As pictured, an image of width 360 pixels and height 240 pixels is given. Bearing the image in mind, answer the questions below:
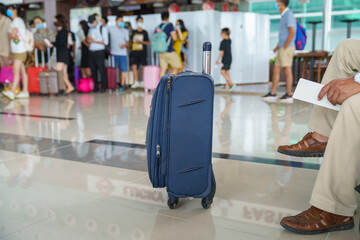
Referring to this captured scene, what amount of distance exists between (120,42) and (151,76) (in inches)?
41.0

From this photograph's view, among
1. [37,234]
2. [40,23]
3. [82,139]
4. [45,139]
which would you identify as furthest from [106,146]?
[40,23]

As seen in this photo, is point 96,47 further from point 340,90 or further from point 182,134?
point 340,90

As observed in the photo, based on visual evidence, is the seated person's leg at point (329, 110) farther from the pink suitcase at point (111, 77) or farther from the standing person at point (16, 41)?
the pink suitcase at point (111, 77)

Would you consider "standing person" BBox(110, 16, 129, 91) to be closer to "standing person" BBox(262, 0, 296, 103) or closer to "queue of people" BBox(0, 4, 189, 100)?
"queue of people" BBox(0, 4, 189, 100)

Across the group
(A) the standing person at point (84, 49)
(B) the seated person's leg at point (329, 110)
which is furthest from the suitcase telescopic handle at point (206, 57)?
(A) the standing person at point (84, 49)

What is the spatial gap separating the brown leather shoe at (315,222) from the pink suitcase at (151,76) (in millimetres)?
7739

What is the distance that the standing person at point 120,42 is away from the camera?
9.20 metres

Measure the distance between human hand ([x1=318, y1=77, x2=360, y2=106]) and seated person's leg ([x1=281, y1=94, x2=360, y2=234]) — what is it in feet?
0.08

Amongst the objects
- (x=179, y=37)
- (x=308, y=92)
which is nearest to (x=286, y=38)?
(x=179, y=37)

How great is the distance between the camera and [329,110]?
1.88 metres

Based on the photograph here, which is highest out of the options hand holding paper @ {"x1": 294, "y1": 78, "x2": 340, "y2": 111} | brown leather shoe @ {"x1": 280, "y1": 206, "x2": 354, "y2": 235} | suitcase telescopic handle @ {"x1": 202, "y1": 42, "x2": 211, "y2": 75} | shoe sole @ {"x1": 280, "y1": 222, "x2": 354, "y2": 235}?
suitcase telescopic handle @ {"x1": 202, "y1": 42, "x2": 211, "y2": 75}

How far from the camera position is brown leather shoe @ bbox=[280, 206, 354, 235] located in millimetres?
1577

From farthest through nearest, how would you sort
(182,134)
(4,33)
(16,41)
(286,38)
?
(16,41) → (4,33) → (286,38) → (182,134)

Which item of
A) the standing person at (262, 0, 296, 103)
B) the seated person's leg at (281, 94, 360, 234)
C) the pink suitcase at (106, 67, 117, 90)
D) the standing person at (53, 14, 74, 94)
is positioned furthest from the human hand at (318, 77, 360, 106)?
the pink suitcase at (106, 67, 117, 90)
